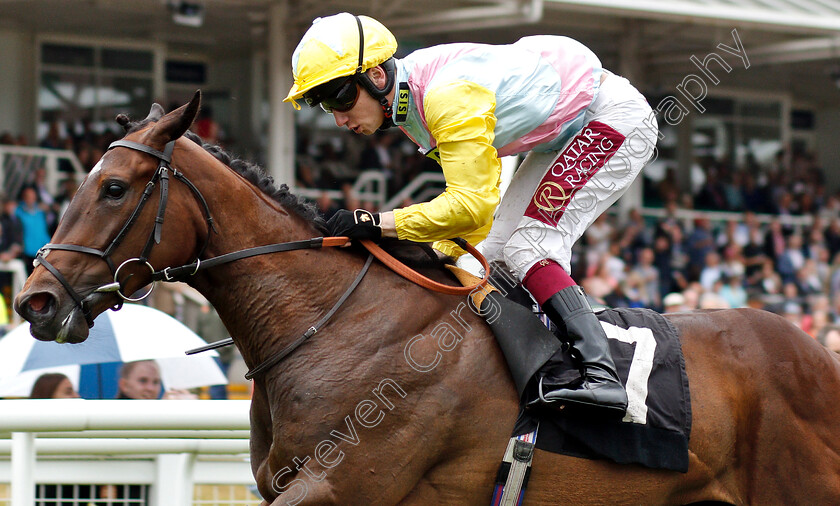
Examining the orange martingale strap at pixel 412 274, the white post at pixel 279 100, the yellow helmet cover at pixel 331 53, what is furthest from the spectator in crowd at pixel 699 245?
the yellow helmet cover at pixel 331 53

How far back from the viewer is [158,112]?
3203mm

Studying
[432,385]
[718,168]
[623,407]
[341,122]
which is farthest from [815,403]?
[718,168]

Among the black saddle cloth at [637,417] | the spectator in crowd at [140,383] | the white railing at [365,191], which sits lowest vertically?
the white railing at [365,191]

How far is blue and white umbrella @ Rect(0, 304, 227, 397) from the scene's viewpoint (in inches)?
180

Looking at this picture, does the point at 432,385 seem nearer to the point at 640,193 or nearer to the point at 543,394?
the point at 543,394

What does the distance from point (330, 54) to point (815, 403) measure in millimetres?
2072

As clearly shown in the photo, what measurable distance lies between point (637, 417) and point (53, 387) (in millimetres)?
2898

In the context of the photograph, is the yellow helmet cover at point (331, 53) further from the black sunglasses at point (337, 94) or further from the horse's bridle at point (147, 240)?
the horse's bridle at point (147, 240)

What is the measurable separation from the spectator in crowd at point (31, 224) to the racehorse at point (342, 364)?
6.82 metres

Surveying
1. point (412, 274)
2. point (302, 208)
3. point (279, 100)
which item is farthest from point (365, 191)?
point (412, 274)

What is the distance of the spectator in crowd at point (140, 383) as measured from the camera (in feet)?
16.4

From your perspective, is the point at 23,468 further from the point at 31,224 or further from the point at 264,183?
the point at 31,224

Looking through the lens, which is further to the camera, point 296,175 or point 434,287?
point 296,175

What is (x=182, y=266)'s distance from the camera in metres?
3.09
